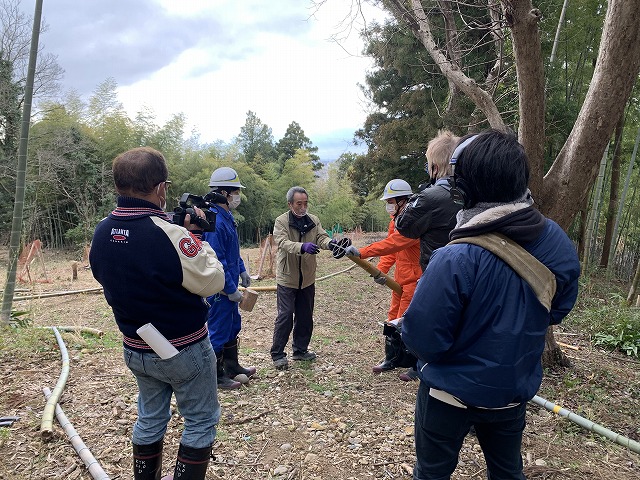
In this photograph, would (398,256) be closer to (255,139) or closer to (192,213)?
(192,213)

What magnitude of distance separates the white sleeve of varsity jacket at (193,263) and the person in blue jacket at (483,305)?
797 millimetres

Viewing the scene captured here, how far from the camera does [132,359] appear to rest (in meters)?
1.83

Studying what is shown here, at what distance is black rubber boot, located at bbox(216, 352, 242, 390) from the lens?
11.1 ft

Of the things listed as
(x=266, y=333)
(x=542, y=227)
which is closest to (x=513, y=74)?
(x=266, y=333)

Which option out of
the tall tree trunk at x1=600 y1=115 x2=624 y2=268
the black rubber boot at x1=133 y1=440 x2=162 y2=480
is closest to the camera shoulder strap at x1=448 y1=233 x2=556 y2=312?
the black rubber boot at x1=133 y1=440 x2=162 y2=480

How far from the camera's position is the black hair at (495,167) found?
1.34 metres

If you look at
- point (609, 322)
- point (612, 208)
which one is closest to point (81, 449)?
point (609, 322)

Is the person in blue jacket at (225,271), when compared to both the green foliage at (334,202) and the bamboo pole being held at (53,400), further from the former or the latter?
the green foliage at (334,202)

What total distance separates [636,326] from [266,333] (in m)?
4.06

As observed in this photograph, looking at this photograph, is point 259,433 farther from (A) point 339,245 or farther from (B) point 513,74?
(B) point 513,74

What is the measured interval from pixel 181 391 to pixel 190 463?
0.96 feet

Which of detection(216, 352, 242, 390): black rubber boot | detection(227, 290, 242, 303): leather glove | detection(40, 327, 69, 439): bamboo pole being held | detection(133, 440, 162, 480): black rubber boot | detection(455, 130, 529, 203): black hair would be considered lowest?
detection(216, 352, 242, 390): black rubber boot

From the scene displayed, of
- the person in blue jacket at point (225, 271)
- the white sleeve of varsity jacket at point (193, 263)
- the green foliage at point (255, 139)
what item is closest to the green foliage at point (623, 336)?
the person in blue jacket at point (225, 271)

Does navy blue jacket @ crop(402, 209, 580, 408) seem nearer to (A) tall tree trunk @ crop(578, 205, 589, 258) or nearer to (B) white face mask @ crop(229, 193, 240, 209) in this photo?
(B) white face mask @ crop(229, 193, 240, 209)
